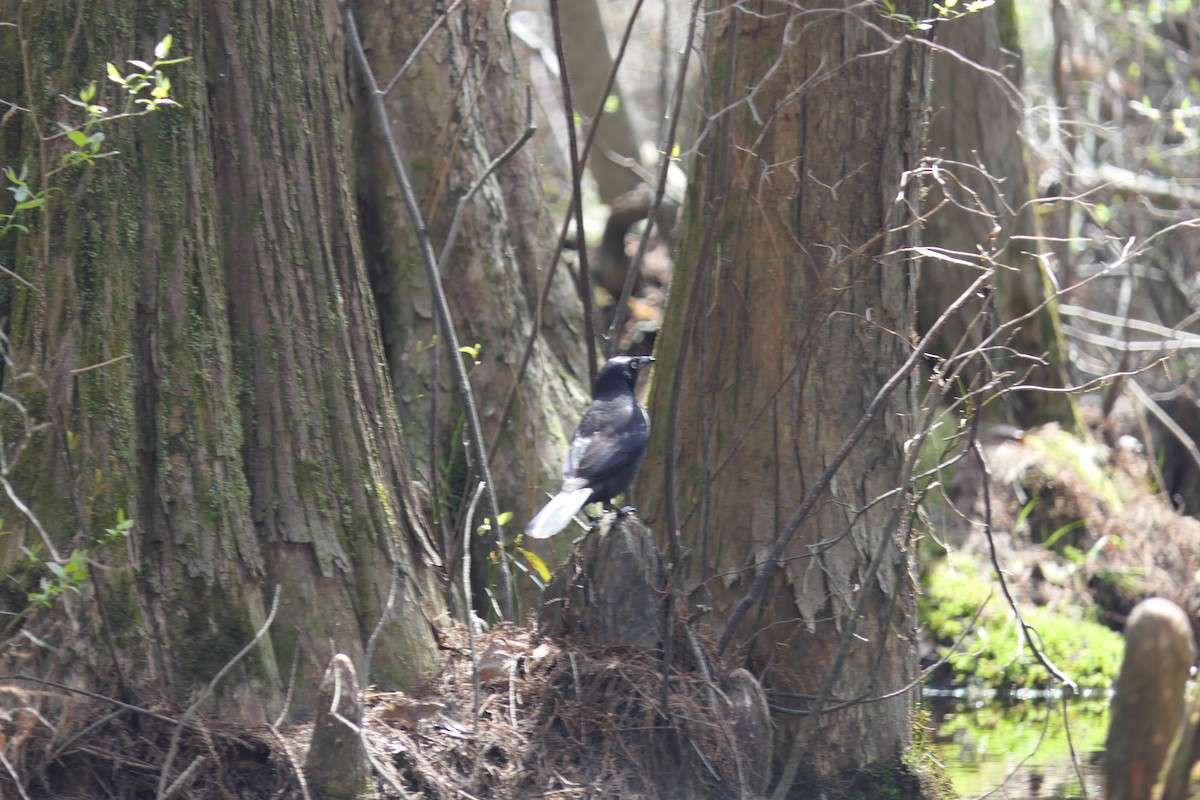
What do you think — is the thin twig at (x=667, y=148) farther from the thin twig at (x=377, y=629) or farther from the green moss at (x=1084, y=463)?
the green moss at (x=1084, y=463)

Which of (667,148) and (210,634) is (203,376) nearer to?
(210,634)

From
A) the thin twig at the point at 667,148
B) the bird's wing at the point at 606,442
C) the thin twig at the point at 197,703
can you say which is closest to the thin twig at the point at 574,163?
the thin twig at the point at 667,148

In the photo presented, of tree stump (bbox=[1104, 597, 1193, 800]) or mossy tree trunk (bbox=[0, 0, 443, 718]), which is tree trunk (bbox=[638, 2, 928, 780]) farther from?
tree stump (bbox=[1104, 597, 1193, 800])

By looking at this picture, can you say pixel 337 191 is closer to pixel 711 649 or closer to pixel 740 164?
pixel 740 164

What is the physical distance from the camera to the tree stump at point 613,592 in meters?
4.22

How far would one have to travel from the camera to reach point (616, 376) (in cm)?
539

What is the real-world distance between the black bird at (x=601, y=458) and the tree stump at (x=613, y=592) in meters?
0.20

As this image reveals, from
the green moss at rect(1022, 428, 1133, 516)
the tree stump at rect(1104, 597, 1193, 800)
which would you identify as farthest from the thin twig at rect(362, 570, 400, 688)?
the green moss at rect(1022, 428, 1133, 516)

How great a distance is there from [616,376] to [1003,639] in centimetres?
394

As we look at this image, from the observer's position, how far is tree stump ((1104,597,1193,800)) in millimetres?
2748

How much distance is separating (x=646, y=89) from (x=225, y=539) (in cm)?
1699

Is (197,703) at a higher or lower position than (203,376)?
lower

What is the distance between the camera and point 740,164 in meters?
4.97

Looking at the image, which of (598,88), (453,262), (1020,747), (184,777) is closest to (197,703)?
(184,777)
